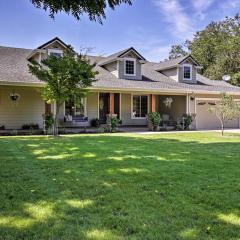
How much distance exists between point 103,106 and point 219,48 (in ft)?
Answer: 76.1

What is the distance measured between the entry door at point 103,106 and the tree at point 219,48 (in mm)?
A: 19338

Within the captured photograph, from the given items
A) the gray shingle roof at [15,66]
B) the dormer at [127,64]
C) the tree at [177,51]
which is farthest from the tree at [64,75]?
the tree at [177,51]

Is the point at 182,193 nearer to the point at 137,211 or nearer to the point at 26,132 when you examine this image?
the point at 137,211

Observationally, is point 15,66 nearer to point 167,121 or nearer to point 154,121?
point 154,121

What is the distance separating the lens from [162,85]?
21.1 meters

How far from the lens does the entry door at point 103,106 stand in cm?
2102

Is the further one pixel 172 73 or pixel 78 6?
pixel 172 73

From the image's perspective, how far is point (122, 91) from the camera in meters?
19.5

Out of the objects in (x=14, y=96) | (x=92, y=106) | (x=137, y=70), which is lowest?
(x=92, y=106)

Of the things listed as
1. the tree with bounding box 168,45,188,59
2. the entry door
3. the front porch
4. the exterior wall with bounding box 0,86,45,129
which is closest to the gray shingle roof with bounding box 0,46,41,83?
the exterior wall with bounding box 0,86,45,129

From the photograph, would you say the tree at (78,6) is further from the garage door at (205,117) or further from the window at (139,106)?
the garage door at (205,117)

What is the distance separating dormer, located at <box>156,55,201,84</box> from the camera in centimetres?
2359

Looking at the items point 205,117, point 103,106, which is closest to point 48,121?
point 103,106

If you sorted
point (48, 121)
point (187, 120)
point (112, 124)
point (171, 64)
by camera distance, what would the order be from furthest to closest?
point (171, 64) < point (187, 120) < point (112, 124) < point (48, 121)
